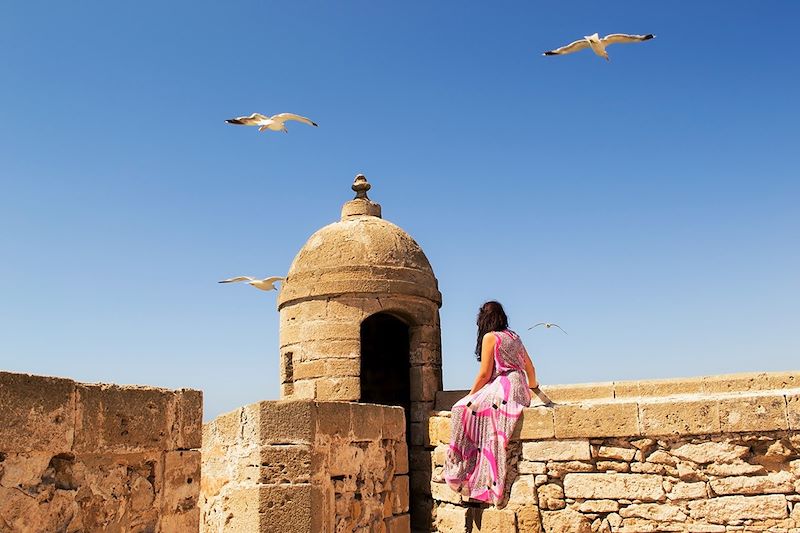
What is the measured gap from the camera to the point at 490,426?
636 centimetres

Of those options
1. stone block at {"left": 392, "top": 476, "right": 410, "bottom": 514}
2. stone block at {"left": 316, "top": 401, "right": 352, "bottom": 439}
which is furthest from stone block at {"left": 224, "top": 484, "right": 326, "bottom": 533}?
stone block at {"left": 392, "top": 476, "right": 410, "bottom": 514}

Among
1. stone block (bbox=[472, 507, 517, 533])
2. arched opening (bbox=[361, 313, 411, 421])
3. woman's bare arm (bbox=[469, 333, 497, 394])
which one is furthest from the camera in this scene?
arched opening (bbox=[361, 313, 411, 421])

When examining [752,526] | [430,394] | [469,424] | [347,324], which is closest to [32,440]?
[469,424]

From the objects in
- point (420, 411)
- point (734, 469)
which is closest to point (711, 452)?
point (734, 469)

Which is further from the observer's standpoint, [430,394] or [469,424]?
[430,394]

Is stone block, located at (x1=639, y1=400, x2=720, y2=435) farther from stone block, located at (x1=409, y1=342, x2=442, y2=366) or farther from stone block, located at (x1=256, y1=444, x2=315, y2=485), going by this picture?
stone block, located at (x1=409, y1=342, x2=442, y2=366)

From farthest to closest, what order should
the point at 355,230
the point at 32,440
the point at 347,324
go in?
the point at 355,230 → the point at 347,324 → the point at 32,440

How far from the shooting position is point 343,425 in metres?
6.10

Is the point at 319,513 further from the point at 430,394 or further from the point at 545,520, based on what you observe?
the point at 430,394

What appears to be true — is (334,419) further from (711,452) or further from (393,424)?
(711,452)

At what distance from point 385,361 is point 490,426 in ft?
16.4

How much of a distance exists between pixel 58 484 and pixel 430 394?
6.45 m

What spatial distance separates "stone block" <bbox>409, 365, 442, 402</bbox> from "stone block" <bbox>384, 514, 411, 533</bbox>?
226 cm

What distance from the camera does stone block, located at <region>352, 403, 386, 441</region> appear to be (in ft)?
20.8
